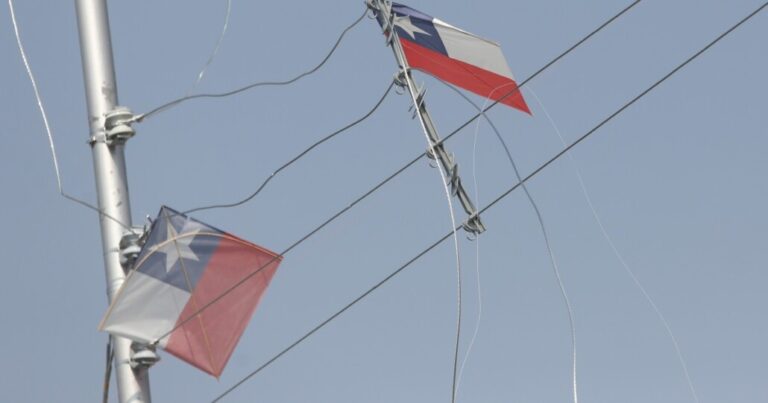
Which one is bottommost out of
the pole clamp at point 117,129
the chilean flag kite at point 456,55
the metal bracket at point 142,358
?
the metal bracket at point 142,358

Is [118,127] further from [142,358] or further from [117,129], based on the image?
[142,358]

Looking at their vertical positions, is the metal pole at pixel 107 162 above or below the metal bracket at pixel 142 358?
above

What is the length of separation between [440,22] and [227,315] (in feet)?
10.7

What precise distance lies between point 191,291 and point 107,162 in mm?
1364

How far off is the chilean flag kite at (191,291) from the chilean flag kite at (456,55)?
2.15 meters

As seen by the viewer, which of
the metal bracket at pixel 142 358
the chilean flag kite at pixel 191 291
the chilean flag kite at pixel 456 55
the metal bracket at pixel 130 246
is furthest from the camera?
the chilean flag kite at pixel 456 55

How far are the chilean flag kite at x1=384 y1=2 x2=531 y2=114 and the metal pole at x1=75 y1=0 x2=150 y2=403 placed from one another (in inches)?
98.0

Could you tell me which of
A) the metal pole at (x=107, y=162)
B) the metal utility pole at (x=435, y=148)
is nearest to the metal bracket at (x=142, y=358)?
the metal pole at (x=107, y=162)

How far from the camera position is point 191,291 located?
11.3 metres

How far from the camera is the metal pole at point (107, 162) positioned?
33.2 feet

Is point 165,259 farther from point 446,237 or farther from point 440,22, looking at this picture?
point 440,22

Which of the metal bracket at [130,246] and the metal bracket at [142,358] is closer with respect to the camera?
the metal bracket at [142,358]

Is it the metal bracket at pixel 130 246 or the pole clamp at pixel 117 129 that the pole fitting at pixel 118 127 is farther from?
the metal bracket at pixel 130 246

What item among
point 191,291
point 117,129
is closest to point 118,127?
point 117,129
